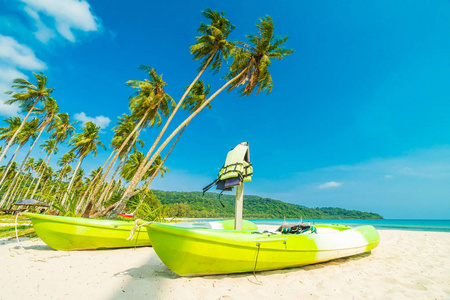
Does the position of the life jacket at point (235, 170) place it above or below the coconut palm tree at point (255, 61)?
below

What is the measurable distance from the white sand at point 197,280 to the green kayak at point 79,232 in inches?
11.5

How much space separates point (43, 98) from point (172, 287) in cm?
2238

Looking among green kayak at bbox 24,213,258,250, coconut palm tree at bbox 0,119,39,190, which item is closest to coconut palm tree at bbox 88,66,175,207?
green kayak at bbox 24,213,258,250

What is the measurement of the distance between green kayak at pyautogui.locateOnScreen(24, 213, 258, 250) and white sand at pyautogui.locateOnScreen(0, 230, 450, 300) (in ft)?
0.96

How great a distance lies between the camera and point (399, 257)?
470 cm

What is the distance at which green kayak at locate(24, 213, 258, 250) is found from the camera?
4176 millimetres

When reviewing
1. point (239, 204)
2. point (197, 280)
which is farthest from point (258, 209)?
point (197, 280)

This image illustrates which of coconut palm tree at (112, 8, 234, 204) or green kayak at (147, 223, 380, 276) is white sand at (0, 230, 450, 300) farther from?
coconut palm tree at (112, 8, 234, 204)

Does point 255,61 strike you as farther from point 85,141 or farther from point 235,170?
point 85,141

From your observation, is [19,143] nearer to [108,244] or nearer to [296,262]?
[108,244]

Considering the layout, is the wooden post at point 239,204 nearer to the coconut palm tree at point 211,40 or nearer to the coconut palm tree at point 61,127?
the coconut palm tree at point 211,40

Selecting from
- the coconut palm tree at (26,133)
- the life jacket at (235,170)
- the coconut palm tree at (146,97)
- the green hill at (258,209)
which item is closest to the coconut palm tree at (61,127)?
the coconut palm tree at (26,133)

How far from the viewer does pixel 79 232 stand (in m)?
4.30

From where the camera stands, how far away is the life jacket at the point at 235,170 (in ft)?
14.1
